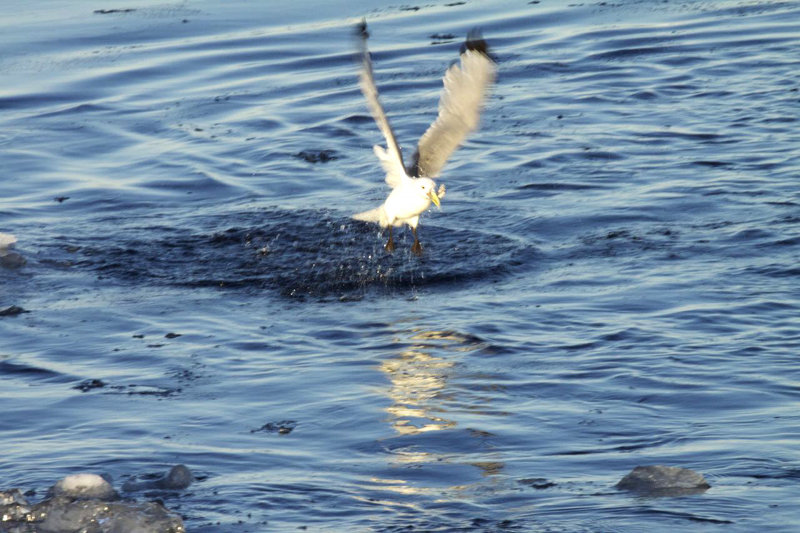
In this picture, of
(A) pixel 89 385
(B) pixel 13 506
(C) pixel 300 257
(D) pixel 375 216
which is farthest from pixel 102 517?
(D) pixel 375 216

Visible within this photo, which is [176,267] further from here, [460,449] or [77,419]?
[460,449]

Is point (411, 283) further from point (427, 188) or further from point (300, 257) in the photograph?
point (300, 257)

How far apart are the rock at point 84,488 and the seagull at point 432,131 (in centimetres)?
358

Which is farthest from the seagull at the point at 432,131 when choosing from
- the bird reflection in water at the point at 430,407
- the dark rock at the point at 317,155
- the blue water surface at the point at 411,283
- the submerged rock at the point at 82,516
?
the submerged rock at the point at 82,516

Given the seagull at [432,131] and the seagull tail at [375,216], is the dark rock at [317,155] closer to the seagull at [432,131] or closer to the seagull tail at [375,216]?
the seagull at [432,131]

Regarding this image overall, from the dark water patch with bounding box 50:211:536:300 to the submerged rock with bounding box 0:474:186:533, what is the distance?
142 inches

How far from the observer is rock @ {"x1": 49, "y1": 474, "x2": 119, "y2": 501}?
5898mm

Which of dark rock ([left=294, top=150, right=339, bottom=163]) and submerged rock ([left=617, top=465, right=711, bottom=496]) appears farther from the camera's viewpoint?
dark rock ([left=294, top=150, right=339, bottom=163])

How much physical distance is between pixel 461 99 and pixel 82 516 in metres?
4.61

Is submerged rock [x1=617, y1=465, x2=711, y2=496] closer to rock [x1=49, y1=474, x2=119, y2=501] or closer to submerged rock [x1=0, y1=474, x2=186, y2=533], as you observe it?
submerged rock [x1=0, y1=474, x2=186, y2=533]

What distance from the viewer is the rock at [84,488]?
5.90m

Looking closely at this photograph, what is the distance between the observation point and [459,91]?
9.36m

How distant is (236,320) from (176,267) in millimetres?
1340

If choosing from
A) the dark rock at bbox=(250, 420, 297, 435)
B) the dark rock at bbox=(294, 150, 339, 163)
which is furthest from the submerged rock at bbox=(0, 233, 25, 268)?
the dark rock at bbox=(250, 420, 297, 435)
